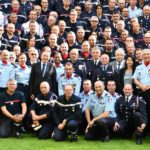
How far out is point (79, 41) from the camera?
1312 cm

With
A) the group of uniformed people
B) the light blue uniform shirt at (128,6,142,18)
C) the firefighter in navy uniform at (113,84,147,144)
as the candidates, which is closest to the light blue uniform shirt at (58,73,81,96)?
the group of uniformed people

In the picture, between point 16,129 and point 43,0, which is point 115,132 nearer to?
point 16,129

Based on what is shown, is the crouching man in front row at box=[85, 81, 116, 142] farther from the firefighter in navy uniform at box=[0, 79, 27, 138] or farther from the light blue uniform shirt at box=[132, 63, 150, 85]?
the firefighter in navy uniform at box=[0, 79, 27, 138]

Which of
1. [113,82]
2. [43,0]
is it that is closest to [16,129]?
[113,82]

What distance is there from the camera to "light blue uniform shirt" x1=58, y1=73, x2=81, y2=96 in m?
11.7

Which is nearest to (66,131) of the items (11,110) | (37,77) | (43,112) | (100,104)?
(43,112)

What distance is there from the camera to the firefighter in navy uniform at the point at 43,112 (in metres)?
11.2

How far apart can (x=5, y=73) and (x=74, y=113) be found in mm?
1949

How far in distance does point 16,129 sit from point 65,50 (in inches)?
91.5

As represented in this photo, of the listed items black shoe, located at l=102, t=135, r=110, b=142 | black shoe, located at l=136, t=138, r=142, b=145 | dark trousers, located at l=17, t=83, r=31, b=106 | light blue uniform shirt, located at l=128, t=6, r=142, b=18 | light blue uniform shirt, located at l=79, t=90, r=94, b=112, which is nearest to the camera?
black shoe, located at l=136, t=138, r=142, b=145

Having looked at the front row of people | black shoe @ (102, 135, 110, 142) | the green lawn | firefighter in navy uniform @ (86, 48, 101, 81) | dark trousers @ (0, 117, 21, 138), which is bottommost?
the green lawn

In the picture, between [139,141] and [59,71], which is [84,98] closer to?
[59,71]

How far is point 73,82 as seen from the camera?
1171 cm

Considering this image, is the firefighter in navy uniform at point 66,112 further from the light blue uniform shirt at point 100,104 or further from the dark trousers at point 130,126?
the dark trousers at point 130,126
